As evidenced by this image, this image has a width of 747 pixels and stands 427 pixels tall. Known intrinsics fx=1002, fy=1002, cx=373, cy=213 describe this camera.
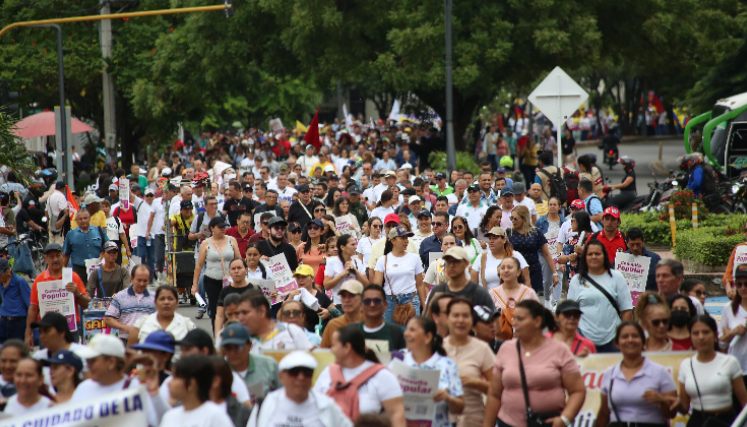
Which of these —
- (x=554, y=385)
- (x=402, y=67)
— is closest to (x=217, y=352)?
(x=554, y=385)

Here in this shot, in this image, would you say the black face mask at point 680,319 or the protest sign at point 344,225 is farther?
the protest sign at point 344,225

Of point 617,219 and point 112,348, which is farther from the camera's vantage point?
point 617,219

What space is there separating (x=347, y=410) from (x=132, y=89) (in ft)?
89.1

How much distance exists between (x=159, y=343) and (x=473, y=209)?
838 centimetres

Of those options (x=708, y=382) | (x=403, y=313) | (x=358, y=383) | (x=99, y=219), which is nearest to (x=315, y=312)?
(x=403, y=313)

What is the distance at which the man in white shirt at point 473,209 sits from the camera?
46.2 feet

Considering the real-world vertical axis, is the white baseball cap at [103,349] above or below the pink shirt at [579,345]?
above

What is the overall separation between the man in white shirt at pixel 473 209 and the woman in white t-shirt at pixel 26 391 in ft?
28.4

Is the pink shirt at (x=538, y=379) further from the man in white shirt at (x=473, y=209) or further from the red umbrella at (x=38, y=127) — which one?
the red umbrella at (x=38, y=127)

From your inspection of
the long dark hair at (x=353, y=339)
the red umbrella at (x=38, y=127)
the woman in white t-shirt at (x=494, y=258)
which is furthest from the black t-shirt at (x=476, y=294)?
the red umbrella at (x=38, y=127)

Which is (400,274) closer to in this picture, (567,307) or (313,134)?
(567,307)

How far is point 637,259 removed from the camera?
31.2ft

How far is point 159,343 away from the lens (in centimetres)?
641

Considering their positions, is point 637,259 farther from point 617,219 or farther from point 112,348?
point 112,348
